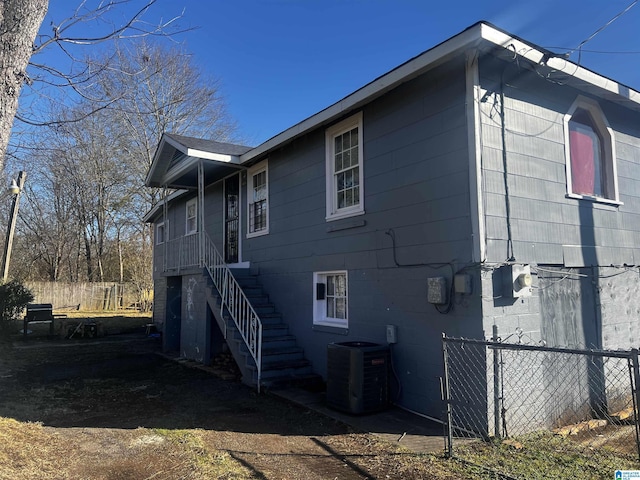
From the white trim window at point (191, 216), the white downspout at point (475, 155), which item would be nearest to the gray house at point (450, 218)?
the white downspout at point (475, 155)

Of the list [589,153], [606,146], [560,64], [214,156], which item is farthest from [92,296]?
[560,64]

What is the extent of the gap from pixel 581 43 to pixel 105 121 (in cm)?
2462

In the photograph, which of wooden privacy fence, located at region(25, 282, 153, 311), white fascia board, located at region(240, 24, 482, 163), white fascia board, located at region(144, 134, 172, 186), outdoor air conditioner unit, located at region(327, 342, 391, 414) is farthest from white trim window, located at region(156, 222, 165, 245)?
outdoor air conditioner unit, located at region(327, 342, 391, 414)

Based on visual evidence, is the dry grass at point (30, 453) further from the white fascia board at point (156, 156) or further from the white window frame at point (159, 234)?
the white window frame at point (159, 234)

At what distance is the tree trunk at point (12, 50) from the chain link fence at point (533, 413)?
4.41 metres

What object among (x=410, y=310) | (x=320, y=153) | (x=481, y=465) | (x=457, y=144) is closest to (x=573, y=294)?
(x=410, y=310)

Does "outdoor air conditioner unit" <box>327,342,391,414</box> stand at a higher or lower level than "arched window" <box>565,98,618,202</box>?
lower

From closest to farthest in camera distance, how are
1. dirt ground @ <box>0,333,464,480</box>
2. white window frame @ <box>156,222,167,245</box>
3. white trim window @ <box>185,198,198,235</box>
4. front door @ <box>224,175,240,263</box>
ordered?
dirt ground @ <box>0,333,464,480</box>, front door @ <box>224,175,240,263</box>, white trim window @ <box>185,198,198,235</box>, white window frame @ <box>156,222,167,245</box>

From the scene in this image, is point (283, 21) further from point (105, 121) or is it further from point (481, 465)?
point (105, 121)

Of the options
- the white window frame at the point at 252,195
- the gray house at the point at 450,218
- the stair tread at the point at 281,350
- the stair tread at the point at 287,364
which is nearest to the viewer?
the gray house at the point at 450,218

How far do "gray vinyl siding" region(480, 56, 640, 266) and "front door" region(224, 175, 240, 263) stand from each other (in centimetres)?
667

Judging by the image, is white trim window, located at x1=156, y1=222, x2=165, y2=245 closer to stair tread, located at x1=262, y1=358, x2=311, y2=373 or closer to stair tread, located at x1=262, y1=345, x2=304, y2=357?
stair tread, located at x1=262, y1=345, x2=304, y2=357

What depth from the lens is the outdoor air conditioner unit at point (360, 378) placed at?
557 cm

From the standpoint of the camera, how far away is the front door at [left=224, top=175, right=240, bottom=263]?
10.8 meters
